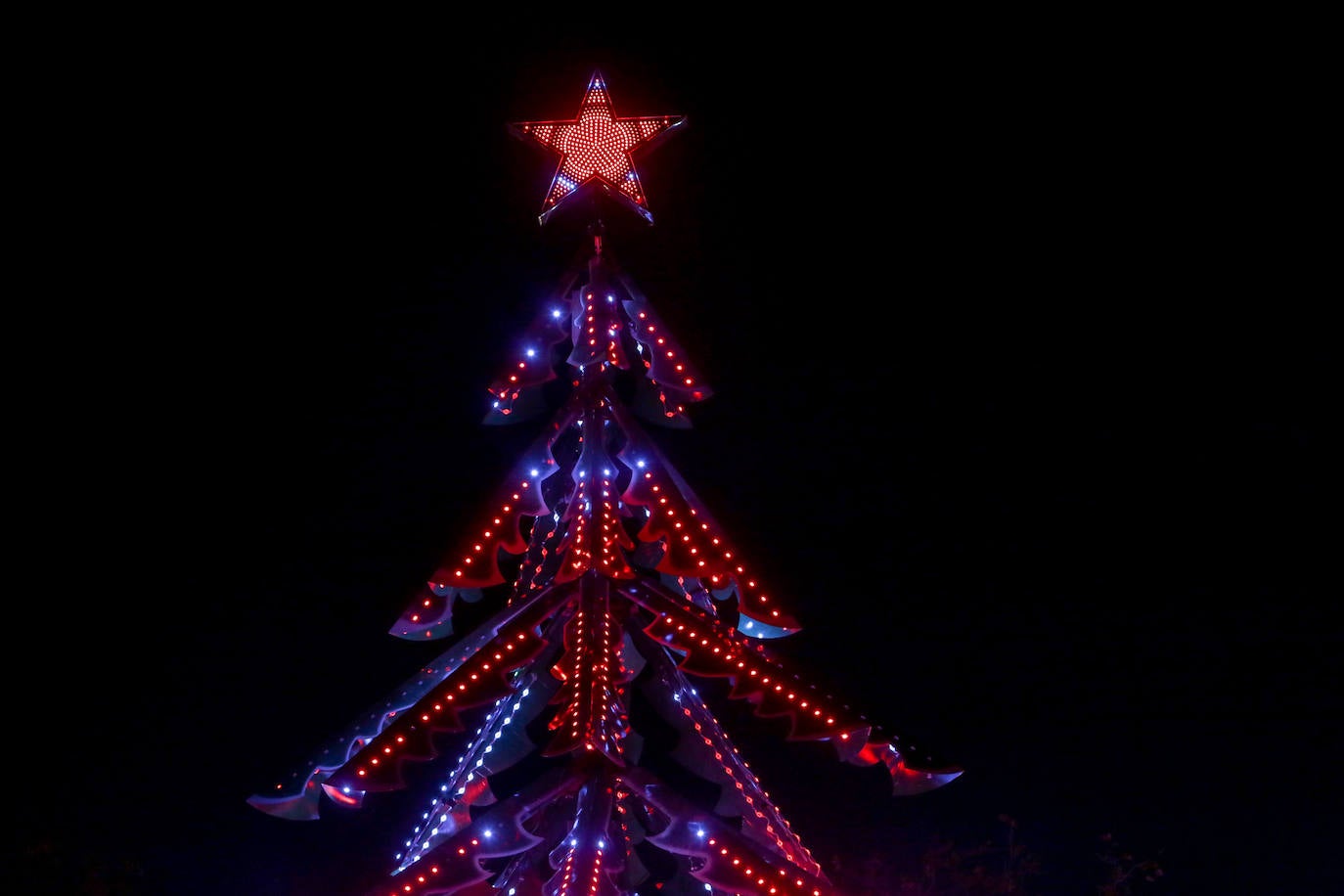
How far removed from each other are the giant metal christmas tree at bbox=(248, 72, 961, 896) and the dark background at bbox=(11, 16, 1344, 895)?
1.18m

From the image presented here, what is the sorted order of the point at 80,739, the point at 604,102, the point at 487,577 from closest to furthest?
the point at 487,577 → the point at 604,102 → the point at 80,739

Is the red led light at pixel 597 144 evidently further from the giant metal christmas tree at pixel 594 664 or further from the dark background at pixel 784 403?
the dark background at pixel 784 403

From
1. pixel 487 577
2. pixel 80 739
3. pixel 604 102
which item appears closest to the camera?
pixel 487 577

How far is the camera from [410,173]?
5.09 metres

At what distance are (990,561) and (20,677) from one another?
4794 mm

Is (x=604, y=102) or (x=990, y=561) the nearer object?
(x=604, y=102)

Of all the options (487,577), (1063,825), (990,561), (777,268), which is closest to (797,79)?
(777,268)

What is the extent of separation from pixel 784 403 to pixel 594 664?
90.0 inches

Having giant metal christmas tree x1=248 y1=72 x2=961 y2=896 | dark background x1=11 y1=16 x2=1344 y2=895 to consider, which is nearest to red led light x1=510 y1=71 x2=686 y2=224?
giant metal christmas tree x1=248 y1=72 x2=961 y2=896

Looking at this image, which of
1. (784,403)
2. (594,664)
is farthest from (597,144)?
(594,664)

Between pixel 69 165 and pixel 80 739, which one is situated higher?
pixel 69 165

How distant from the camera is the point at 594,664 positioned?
10.8ft

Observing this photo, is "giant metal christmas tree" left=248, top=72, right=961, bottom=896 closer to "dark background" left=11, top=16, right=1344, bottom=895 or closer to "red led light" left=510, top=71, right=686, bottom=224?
"red led light" left=510, top=71, right=686, bottom=224

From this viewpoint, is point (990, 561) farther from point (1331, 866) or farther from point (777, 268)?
point (1331, 866)
